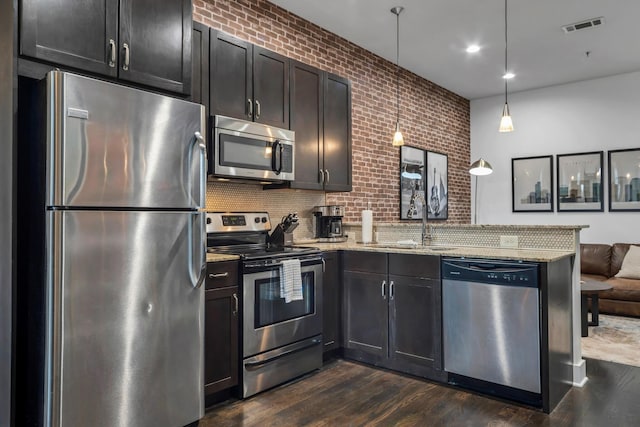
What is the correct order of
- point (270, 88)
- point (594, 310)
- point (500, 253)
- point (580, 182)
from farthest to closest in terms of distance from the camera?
point (580, 182), point (594, 310), point (270, 88), point (500, 253)

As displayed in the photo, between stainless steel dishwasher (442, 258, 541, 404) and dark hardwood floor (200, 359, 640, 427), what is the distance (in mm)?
149

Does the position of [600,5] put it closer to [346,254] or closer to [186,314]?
[346,254]

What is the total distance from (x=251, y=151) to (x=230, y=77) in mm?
541

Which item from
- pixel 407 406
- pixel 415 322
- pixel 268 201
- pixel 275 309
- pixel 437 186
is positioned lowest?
pixel 407 406

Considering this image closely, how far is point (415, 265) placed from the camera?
10.3 ft

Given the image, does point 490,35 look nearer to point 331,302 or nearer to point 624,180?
point 624,180

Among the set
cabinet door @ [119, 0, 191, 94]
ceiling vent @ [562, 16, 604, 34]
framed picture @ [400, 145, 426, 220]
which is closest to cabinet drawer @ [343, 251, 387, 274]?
cabinet door @ [119, 0, 191, 94]

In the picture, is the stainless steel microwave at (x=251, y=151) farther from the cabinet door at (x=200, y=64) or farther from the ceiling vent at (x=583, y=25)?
the ceiling vent at (x=583, y=25)

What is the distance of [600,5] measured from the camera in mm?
3826

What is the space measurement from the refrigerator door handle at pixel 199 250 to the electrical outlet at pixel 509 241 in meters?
2.27

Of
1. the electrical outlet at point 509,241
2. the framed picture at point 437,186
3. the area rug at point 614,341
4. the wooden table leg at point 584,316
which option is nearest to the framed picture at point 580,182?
the framed picture at point 437,186

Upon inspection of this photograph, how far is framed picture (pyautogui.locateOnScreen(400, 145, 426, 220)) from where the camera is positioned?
5.44 m

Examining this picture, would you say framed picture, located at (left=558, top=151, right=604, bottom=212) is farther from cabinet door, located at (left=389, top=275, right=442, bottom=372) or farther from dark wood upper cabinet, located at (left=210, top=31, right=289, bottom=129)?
dark wood upper cabinet, located at (left=210, top=31, right=289, bottom=129)

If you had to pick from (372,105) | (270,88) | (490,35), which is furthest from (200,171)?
(490,35)
